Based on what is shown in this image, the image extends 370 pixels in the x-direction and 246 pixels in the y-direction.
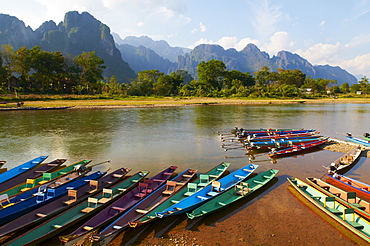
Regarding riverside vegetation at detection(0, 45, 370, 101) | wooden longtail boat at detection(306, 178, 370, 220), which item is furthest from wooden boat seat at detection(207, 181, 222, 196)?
riverside vegetation at detection(0, 45, 370, 101)

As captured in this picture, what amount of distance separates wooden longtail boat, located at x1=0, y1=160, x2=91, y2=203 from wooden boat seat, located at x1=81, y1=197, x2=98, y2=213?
103 inches

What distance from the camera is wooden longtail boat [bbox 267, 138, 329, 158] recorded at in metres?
19.5

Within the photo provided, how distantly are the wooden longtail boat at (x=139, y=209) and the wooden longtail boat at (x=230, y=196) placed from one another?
1713 millimetres

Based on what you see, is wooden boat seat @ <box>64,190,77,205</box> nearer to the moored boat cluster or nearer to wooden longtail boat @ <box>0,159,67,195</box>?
the moored boat cluster

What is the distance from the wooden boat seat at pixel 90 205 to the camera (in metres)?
10.3

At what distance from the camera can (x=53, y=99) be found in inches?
2977

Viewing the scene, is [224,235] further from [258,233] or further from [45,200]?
[45,200]

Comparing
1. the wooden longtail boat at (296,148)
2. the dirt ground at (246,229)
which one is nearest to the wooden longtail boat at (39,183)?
the dirt ground at (246,229)

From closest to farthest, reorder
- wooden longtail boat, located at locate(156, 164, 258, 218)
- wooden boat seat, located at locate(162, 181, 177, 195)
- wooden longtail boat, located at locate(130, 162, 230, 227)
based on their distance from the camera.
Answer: wooden longtail boat, located at locate(130, 162, 230, 227) < wooden longtail boat, located at locate(156, 164, 258, 218) < wooden boat seat, located at locate(162, 181, 177, 195)

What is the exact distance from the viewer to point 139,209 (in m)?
10.1

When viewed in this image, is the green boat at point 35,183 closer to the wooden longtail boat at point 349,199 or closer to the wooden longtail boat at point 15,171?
the wooden longtail boat at point 15,171

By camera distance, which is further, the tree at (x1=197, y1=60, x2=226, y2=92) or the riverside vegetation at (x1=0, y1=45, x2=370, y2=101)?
the tree at (x1=197, y1=60, x2=226, y2=92)

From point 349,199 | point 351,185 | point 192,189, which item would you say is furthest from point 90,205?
point 351,185

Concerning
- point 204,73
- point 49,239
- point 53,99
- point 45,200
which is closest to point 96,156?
point 45,200
